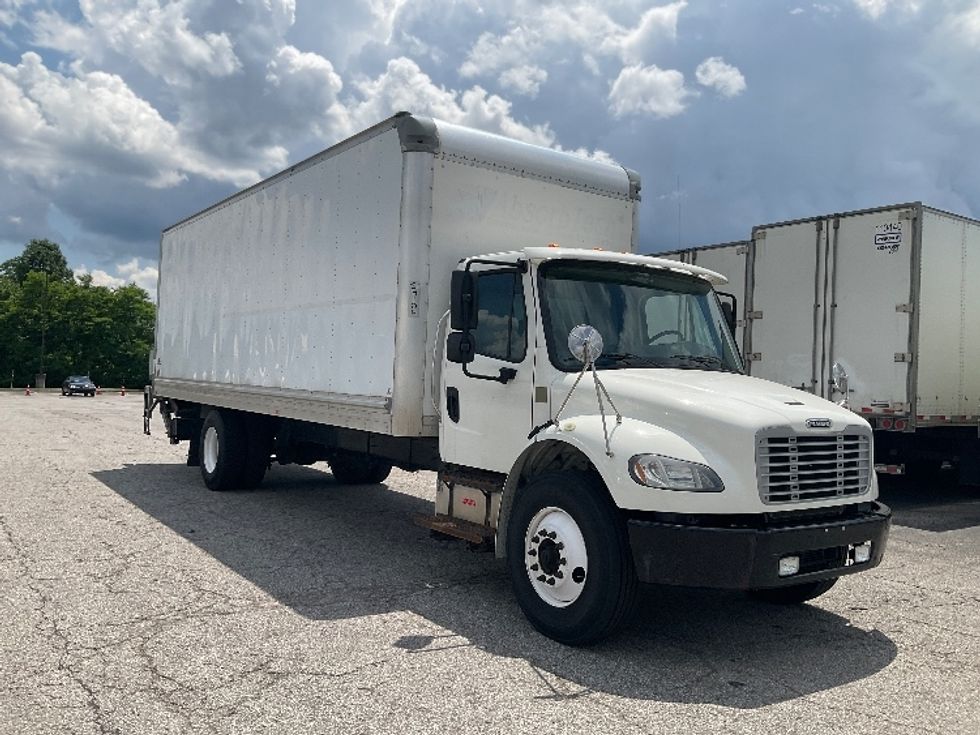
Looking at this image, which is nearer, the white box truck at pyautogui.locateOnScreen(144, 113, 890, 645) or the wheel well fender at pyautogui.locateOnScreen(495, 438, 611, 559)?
the white box truck at pyautogui.locateOnScreen(144, 113, 890, 645)

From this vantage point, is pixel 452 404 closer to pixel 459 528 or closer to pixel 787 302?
pixel 459 528

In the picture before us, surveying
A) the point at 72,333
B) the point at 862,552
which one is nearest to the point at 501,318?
the point at 862,552

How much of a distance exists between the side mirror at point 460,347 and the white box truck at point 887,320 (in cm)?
573

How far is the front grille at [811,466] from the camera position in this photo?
4754 millimetres

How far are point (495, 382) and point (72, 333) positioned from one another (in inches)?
3118

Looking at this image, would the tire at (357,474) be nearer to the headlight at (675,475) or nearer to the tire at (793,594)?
the tire at (793,594)

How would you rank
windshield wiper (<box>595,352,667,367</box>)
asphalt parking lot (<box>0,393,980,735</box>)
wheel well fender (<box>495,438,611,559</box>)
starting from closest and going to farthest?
asphalt parking lot (<box>0,393,980,735</box>), wheel well fender (<box>495,438,611,559</box>), windshield wiper (<box>595,352,667,367</box>)

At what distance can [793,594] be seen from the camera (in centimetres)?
602

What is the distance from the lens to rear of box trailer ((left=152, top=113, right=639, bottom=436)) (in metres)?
6.53

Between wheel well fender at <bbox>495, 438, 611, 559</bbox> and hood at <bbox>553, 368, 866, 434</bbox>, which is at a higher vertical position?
hood at <bbox>553, 368, 866, 434</bbox>

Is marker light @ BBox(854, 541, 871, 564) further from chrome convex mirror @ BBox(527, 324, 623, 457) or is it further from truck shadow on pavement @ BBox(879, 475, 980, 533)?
truck shadow on pavement @ BBox(879, 475, 980, 533)

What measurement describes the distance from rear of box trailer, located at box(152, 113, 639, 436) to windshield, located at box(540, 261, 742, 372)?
46.7 inches

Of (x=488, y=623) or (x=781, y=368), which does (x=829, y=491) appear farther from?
(x=781, y=368)

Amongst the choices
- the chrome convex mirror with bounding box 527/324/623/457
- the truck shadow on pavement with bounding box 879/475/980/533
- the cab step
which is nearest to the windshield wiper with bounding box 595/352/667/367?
the chrome convex mirror with bounding box 527/324/623/457
